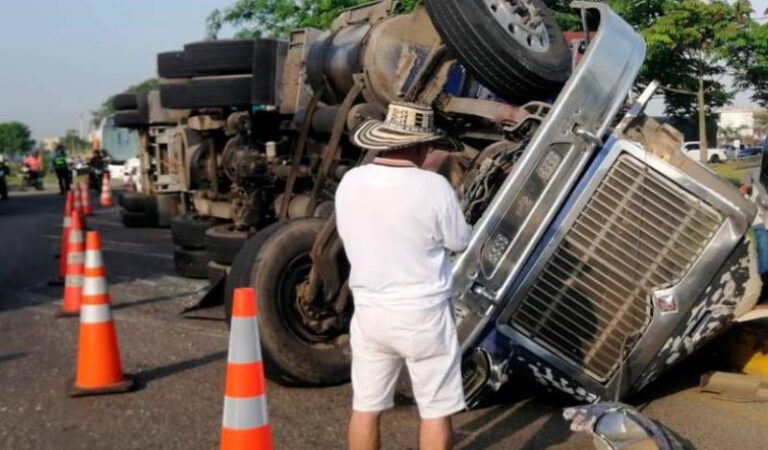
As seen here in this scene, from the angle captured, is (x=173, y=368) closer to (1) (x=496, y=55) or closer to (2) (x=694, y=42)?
(1) (x=496, y=55)

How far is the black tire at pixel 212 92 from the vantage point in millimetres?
9062

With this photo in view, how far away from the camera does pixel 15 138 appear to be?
116938 millimetres

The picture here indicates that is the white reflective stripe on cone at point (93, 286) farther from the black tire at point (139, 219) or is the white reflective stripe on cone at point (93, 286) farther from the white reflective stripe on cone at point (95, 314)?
the black tire at point (139, 219)

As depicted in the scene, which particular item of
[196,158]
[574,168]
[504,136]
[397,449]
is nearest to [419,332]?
[397,449]

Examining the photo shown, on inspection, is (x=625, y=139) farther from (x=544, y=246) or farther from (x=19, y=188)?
(x=19, y=188)

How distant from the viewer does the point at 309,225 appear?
579cm

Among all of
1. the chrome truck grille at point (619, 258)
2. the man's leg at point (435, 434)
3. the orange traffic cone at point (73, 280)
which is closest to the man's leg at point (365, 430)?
the man's leg at point (435, 434)

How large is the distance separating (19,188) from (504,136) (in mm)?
38532

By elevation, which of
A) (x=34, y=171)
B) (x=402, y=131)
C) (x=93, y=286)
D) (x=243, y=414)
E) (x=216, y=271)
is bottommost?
(x=34, y=171)

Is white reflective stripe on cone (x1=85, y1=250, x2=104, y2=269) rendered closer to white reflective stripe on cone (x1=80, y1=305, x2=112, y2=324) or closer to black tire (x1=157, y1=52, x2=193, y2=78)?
white reflective stripe on cone (x1=80, y1=305, x2=112, y2=324)

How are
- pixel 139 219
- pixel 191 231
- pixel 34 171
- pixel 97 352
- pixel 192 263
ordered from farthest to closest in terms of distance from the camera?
pixel 34 171 → pixel 139 219 → pixel 192 263 → pixel 191 231 → pixel 97 352

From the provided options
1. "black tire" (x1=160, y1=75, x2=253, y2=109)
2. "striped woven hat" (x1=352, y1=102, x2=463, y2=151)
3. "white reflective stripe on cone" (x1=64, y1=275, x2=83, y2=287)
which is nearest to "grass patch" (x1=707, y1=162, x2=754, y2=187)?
"striped woven hat" (x1=352, y1=102, x2=463, y2=151)

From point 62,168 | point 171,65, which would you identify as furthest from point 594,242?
point 62,168

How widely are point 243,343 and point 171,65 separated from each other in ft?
23.2
